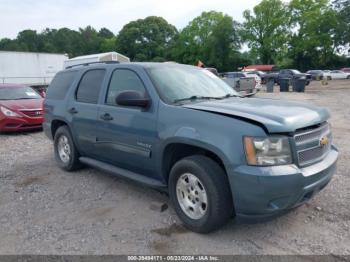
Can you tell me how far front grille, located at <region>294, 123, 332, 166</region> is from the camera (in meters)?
3.31

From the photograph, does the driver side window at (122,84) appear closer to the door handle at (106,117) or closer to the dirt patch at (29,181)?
the door handle at (106,117)

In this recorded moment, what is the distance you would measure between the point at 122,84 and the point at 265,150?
2.29 metres

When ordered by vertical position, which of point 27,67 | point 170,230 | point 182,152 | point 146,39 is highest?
point 146,39

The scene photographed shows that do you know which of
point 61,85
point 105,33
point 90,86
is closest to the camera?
point 90,86

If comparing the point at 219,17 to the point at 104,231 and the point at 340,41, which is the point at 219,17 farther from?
the point at 104,231

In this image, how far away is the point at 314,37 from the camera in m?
56.8

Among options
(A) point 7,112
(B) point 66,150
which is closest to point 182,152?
(B) point 66,150

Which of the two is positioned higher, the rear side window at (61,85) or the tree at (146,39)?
the tree at (146,39)

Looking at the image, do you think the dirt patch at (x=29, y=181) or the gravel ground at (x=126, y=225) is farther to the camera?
the dirt patch at (x=29, y=181)

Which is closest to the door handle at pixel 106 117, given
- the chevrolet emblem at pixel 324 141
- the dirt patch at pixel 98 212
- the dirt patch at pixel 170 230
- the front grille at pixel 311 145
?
the dirt patch at pixel 98 212

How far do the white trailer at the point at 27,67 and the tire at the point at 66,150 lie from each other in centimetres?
2034

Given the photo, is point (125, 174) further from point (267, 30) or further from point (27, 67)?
point (267, 30)

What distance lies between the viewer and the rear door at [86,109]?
5039 mm

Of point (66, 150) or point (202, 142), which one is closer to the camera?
point (202, 142)
